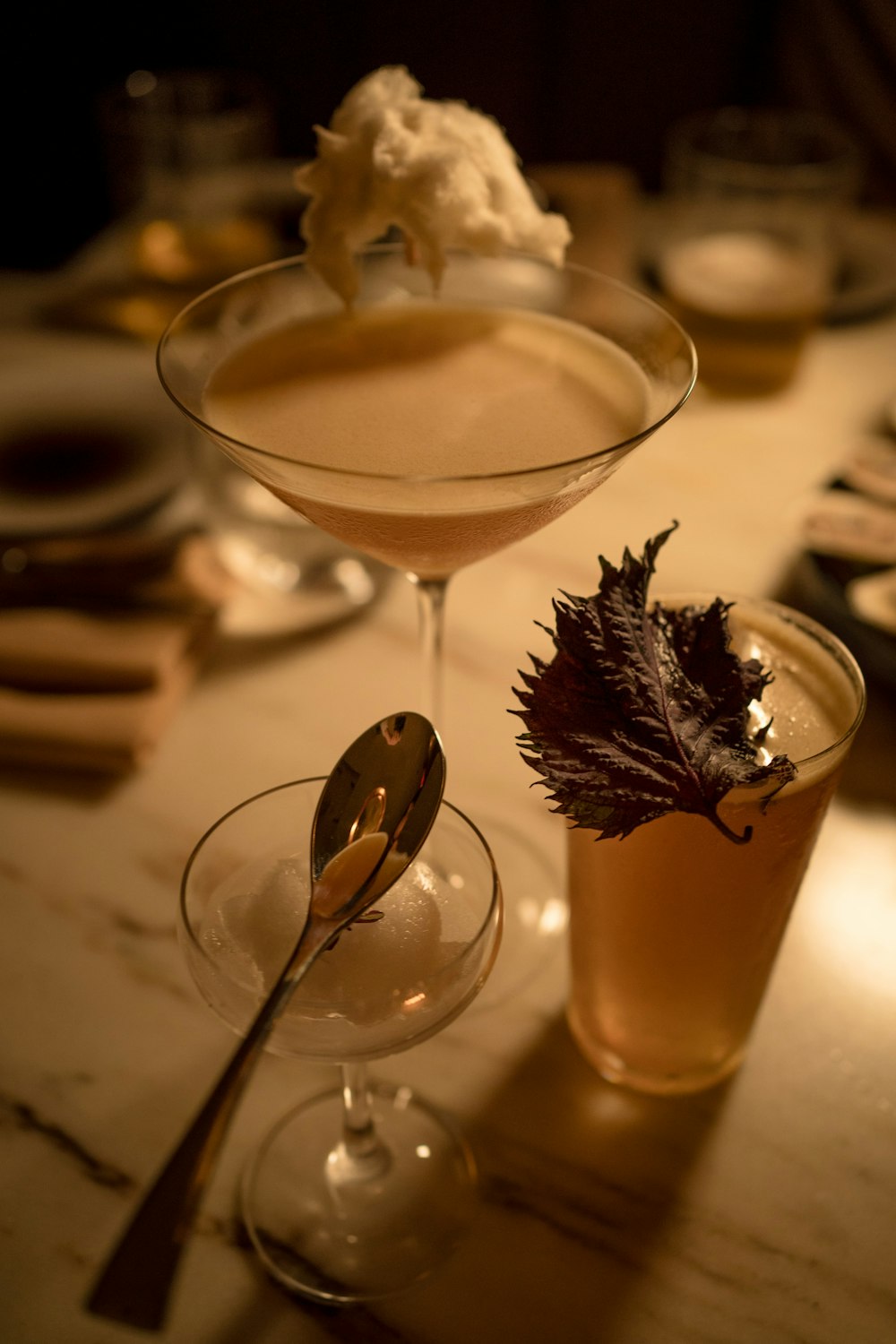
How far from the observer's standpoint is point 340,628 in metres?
0.99

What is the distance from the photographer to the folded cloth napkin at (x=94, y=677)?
0.83 m

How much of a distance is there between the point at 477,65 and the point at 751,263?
3.32ft

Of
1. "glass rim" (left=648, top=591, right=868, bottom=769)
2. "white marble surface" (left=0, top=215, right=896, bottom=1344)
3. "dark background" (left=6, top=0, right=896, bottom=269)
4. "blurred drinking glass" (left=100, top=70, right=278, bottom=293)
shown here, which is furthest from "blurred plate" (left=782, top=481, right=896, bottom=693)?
"dark background" (left=6, top=0, right=896, bottom=269)

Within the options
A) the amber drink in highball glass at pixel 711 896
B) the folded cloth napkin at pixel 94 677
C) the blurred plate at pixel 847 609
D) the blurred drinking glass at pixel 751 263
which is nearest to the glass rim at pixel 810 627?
the amber drink in highball glass at pixel 711 896

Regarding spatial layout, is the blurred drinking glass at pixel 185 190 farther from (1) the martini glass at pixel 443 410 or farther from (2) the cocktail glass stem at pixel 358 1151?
(2) the cocktail glass stem at pixel 358 1151

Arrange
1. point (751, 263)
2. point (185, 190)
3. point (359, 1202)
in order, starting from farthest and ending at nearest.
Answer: point (185, 190)
point (751, 263)
point (359, 1202)

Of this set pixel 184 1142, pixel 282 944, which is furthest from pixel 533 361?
pixel 184 1142

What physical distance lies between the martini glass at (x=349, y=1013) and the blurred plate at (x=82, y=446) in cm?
52

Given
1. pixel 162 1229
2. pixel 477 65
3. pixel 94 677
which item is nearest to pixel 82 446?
pixel 94 677

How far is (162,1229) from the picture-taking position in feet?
1.26

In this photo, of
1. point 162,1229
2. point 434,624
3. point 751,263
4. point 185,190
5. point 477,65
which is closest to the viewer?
point 162,1229

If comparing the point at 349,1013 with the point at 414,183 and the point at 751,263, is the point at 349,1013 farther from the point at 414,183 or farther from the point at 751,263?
the point at 751,263

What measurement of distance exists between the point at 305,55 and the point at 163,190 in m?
0.76

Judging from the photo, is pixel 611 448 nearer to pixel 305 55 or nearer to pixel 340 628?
pixel 340 628
